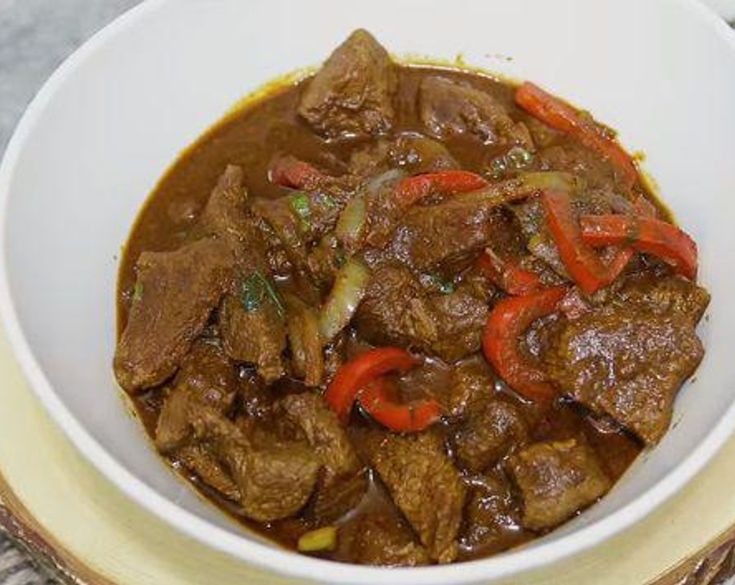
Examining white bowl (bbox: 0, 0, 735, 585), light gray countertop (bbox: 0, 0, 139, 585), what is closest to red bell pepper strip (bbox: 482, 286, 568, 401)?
white bowl (bbox: 0, 0, 735, 585)

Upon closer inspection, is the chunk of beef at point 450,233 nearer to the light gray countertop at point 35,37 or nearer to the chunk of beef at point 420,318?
the chunk of beef at point 420,318

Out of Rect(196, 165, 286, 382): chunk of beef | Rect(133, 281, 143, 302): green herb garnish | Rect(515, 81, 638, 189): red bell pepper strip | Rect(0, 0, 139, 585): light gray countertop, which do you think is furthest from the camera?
Rect(0, 0, 139, 585): light gray countertop

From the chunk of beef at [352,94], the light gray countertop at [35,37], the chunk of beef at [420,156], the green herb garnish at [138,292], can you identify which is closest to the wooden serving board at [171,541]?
the green herb garnish at [138,292]

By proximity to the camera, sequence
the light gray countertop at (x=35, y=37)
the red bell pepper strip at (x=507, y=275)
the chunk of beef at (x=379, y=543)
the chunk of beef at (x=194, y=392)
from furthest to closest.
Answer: the light gray countertop at (x=35, y=37) < the red bell pepper strip at (x=507, y=275) < the chunk of beef at (x=194, y=392) < the chunk of beef at (x=379, y=543)

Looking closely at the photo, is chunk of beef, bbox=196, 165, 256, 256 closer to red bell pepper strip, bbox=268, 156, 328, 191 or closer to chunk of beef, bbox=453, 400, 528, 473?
red bell pepper strip, bbox=268, 156, 328, 191

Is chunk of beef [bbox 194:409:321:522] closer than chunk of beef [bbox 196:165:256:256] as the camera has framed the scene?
Yes
